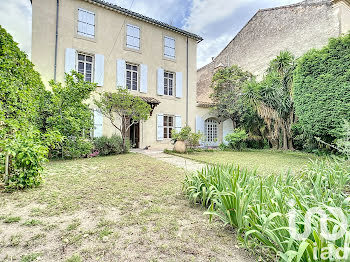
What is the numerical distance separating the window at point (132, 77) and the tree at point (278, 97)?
20.9 ft

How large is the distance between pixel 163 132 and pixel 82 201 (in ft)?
28.7

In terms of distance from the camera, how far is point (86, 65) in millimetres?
9312

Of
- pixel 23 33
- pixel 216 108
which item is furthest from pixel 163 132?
pixel 23 33

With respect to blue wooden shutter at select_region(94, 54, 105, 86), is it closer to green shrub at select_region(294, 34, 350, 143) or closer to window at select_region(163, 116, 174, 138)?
window at select_region(163, 116, 174, 138)

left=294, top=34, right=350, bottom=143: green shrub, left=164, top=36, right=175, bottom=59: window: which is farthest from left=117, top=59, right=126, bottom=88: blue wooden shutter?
left=294, top=34, right=350, bottom=143: green shrub

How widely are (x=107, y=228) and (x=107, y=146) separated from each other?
607cm

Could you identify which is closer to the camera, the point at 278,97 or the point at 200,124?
the point at 278,97

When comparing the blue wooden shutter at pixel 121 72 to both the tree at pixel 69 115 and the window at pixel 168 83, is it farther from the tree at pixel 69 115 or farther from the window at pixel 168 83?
the tree at pixel 69 115

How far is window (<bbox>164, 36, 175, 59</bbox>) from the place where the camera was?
37.3 ft

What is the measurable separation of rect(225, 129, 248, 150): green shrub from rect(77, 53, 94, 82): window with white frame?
27.0ft

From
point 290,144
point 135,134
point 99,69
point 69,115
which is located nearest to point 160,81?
point 99,69

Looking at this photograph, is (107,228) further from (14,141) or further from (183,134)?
(183,134)

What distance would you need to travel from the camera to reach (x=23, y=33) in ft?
27.2

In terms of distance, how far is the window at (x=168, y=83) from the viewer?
38.0 ft
